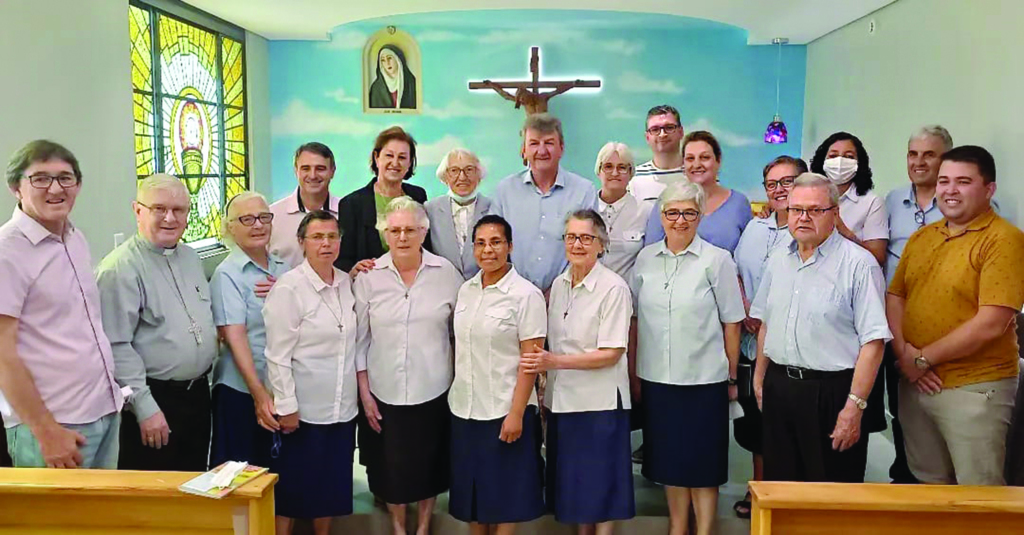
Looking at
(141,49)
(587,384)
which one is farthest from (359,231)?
(141,49)

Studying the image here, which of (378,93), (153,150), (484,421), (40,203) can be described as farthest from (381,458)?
(378,93)

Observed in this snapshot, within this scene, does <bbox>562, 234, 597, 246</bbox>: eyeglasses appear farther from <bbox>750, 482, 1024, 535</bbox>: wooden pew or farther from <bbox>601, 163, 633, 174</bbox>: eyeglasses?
<bbox>750, 482, 1024, 535</bbox>: wooden pew

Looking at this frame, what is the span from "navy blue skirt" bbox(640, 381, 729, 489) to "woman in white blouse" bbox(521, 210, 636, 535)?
164 millimetres

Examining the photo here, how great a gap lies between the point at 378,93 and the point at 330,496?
5.59 meters

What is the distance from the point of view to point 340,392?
8.73 feet

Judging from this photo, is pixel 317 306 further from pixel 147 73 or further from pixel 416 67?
pixel 416 67

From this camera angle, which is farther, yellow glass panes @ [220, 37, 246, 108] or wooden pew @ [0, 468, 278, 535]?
yellow glass panes @ [220, 37, 246, 108]

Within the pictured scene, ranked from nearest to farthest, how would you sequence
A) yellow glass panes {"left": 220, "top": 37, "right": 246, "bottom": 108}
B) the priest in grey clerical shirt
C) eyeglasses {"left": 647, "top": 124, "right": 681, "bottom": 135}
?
the priest in grey clerical shirt, eyeglasses {"left": 647, "top": 124, "right": 681, "bottom": 135}, yellow glass panes {"left": 220, "top": 37, "right": 246, "bottom": 108}

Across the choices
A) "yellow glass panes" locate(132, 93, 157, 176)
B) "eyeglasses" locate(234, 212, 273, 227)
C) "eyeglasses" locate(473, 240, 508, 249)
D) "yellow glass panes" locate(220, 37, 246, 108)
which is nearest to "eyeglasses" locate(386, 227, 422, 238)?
"eyeglasses" locate(473, 240, 508, 249)

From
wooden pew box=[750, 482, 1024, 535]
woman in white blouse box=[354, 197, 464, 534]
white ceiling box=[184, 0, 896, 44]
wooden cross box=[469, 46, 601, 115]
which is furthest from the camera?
wooden cross box=[469, 46, 601, 115]

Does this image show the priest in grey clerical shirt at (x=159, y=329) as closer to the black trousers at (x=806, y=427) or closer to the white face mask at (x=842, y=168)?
the black trousers at (x=806, y=427)

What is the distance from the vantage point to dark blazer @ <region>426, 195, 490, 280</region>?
3.10 meters

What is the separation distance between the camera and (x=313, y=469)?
271cm

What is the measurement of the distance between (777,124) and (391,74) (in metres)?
3.77
